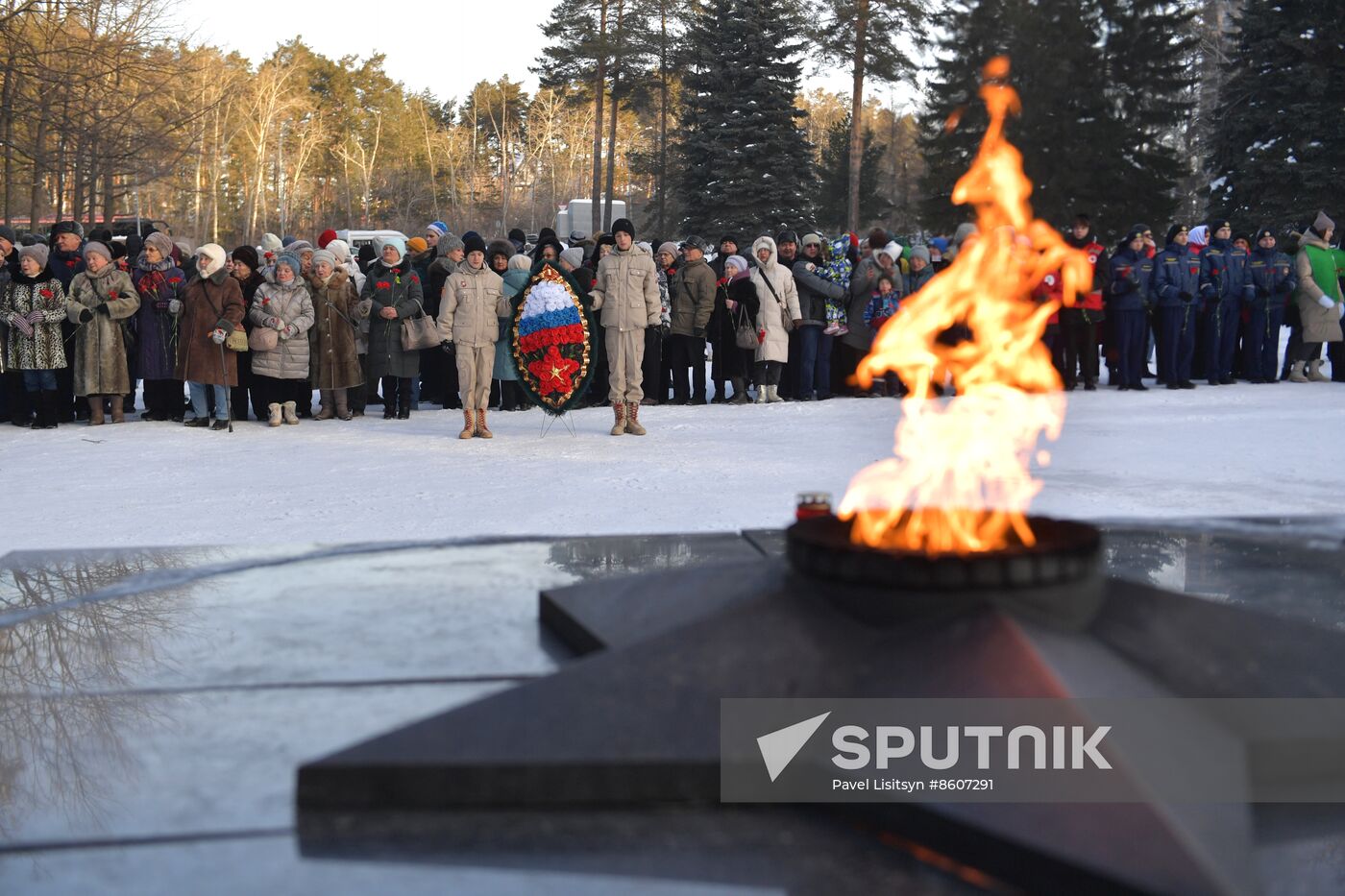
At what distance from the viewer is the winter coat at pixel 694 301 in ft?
47.1

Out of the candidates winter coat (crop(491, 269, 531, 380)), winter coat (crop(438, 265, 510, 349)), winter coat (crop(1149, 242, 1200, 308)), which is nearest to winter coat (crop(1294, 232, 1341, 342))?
winter coat (crop(1149, 242, 1200, 308))

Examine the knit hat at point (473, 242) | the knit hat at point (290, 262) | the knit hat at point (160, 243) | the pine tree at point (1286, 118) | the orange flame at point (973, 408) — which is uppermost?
the pine tree at point (1286, 118)

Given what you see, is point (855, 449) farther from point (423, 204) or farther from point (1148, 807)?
point (423, 204)

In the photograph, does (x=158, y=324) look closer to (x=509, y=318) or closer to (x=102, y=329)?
(x=102, y=329)

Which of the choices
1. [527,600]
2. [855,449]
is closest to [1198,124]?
[855,449]

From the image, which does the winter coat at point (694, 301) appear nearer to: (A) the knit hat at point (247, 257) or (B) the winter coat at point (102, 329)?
(A) the knit hat at point (247, 257)

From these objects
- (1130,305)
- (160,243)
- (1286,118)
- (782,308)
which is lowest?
(782,308)

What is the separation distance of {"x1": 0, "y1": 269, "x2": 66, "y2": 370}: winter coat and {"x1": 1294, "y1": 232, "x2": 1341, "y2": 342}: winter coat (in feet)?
44.8

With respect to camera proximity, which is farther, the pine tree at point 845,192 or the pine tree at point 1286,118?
the pine tree at point 845,192

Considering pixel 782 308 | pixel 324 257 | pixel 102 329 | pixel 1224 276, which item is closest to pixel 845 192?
pixel 1224 276

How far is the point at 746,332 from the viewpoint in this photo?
1435 centimetres

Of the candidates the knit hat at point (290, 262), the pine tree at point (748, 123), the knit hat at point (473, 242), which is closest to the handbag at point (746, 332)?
the knit hat at point (473, 242)

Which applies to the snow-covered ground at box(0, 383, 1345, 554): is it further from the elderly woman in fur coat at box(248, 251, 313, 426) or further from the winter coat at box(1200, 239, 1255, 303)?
the winter coat at box(1200, 239, 1255, 303)

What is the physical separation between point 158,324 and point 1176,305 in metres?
11.2
